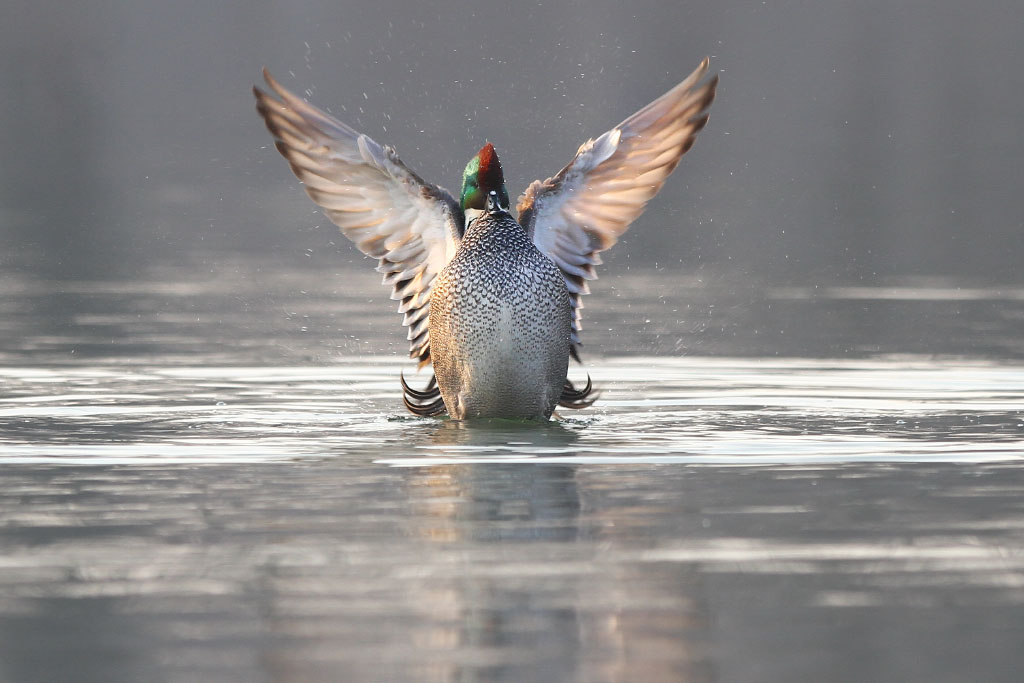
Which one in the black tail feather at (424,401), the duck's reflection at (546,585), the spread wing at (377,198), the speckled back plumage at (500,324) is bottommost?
the duck's reflection at (546,585)

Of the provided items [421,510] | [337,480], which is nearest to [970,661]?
[421,510]

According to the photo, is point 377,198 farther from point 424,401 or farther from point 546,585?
point 546,585

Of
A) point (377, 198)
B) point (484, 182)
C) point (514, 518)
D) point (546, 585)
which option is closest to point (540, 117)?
point (377, 198)

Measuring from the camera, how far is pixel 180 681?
15.6 feet

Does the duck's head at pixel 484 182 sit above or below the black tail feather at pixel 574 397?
above

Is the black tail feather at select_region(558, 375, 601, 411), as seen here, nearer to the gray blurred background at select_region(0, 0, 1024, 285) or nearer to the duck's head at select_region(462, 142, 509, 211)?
the duck's head at select_region(462, 142, 509, 211)

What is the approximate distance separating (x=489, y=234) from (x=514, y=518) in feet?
8.99

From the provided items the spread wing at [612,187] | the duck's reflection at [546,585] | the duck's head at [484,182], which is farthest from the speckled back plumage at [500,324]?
the duck's reflection at [546,585]

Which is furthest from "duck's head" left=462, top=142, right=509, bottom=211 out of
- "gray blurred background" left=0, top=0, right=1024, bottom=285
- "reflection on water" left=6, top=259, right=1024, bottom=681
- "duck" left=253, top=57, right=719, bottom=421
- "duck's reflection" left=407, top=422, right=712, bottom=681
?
"gray blurred background" left=0, top=0, right=1024, bottom=285

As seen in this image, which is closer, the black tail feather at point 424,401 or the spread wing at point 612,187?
the black tail feather at point 424,401

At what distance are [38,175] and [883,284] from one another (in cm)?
1115

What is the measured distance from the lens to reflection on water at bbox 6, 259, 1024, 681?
5.07 m

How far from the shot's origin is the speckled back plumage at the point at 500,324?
29.6ft

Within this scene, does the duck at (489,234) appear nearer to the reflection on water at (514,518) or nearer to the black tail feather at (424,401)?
the black tail feather at (424,401)
